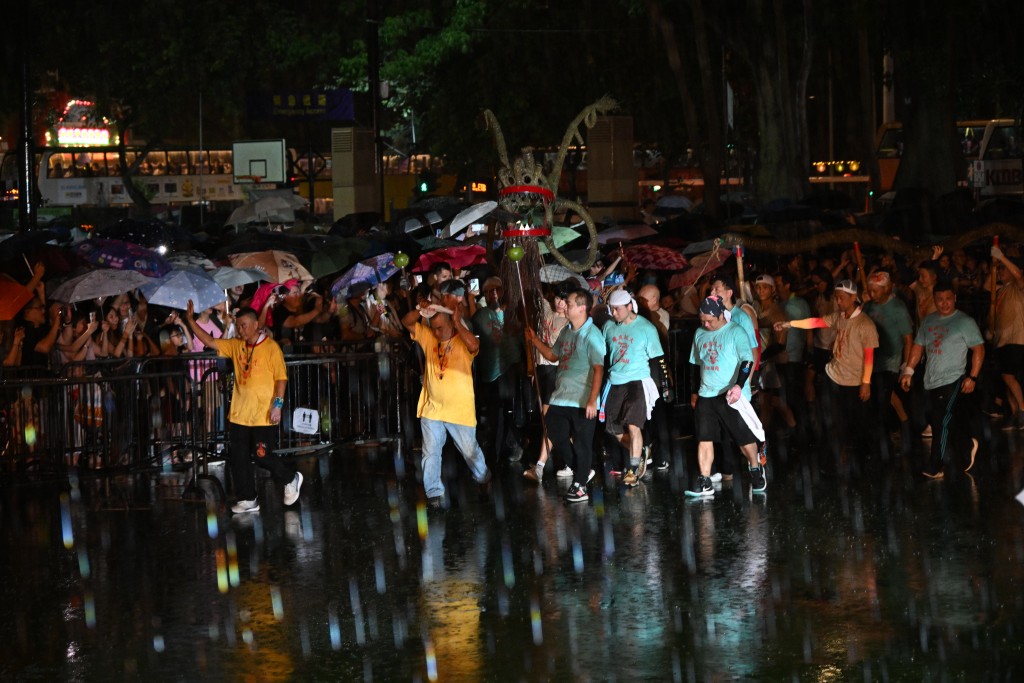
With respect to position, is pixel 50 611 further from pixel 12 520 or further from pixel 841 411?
pixel 841 411

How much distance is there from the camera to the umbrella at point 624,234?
21.4 meters

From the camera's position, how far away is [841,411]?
14125 mm

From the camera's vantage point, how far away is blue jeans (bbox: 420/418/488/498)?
1198 centimetres

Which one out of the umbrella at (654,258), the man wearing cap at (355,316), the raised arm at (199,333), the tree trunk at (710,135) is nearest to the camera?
the raised arm at (199,333)

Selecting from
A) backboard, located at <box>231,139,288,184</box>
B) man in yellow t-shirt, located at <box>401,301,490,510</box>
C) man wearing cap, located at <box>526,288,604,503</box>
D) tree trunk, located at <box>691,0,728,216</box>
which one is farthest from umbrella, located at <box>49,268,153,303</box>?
backboard, located at <box>231,139,288,184</box>

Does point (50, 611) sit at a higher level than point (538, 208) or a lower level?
lower

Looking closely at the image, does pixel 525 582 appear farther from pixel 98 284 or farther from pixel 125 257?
pixel 125 257

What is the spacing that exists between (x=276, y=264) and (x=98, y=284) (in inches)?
99.0

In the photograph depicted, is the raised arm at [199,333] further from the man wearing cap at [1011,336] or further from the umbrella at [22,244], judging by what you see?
the man wearing cap at [1011,336]

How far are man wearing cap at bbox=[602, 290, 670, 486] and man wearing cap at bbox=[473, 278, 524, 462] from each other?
1.09m

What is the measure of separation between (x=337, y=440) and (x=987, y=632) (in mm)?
8072

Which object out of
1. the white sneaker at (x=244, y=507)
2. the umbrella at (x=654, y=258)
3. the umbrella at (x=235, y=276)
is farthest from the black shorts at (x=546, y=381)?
the umbrella at (x=654, y=258)

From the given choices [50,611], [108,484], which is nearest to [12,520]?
[108,484]

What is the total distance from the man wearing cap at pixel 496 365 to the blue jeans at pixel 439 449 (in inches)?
57.9
